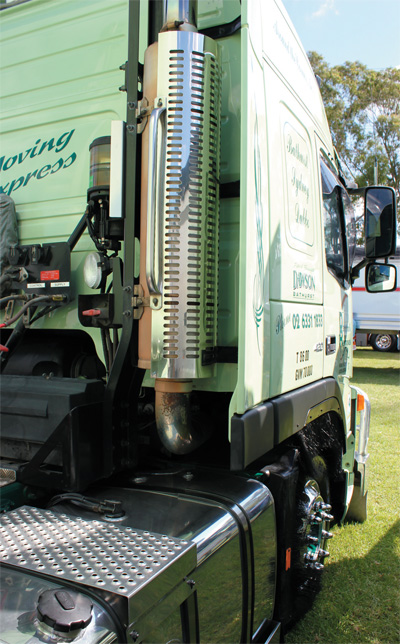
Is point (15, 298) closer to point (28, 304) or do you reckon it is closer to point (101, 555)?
point (28, 304)

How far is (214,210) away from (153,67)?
0.54 meters

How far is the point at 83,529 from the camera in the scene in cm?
145

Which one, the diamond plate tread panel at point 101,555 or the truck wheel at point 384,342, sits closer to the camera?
the diamond plate tread panel at point 101,555

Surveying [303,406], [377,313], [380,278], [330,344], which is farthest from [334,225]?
[377,313]

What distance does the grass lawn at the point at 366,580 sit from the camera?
2.70 m

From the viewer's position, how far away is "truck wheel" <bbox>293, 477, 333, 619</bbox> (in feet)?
7.79

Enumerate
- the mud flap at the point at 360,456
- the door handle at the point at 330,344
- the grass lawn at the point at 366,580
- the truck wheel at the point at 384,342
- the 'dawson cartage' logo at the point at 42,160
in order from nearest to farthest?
the 'dawson cartage' logo at the point at 42,160 < the grass lawn at the point at 366,580 < the door handle at the point at 330,344 < the mud flap at the point at 360,456 < the truck wheel at the point at 384,342

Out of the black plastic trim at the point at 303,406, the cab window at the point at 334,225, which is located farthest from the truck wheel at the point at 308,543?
the cab window at the point at 334,225

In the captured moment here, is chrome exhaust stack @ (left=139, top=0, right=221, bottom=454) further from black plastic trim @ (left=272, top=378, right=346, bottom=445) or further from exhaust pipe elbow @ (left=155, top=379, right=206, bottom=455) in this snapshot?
black plastic trim @ (left=272, top=378, right=346, bottom=445)

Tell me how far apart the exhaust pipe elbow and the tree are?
19.1 meters

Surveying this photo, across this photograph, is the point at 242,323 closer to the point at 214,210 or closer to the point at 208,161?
the point at 214,210

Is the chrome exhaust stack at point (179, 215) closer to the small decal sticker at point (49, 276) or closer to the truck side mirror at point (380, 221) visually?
the small decal sticker at point (49, 276)

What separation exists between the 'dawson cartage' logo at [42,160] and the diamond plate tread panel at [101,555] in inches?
66.3

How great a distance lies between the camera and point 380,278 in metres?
3.59
